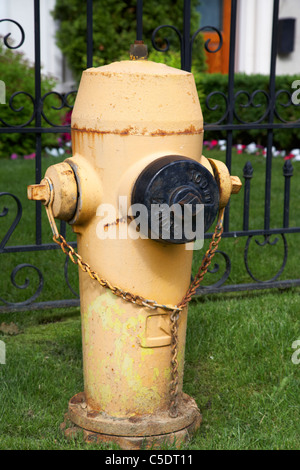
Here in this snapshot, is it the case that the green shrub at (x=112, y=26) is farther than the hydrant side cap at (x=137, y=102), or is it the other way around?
the green shrub at (x=112, y=26)

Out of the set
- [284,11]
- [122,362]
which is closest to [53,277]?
[122,362]

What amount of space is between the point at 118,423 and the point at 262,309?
4.83ft

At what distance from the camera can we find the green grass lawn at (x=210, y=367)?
8.37 feet

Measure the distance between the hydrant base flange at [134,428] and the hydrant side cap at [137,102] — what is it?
1038 mm

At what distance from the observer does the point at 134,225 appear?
7.50ft

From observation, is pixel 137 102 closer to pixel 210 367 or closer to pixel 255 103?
pixel 210 367

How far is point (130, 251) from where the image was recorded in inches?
91.1

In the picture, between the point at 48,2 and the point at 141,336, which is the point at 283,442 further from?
the point at 48,2

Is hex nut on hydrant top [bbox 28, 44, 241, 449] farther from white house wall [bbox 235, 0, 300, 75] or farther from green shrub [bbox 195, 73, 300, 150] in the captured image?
white house wall [bbox 235, 0, 300, 75]
